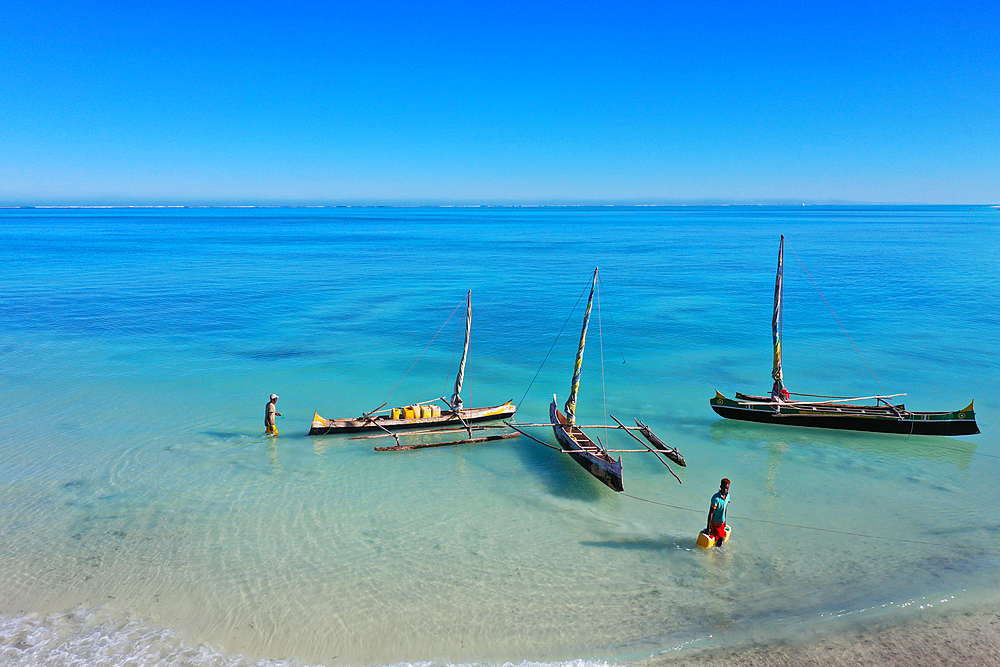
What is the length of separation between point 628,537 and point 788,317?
38.8 meters

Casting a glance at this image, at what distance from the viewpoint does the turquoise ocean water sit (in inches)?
519

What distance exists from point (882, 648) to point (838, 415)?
13816 millimetres

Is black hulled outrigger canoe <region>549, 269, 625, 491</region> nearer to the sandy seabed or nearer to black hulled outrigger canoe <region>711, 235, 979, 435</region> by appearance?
the sandy seabed

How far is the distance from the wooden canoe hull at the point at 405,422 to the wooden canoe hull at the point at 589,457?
282 centimetres

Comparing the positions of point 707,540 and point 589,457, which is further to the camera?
point 589,457

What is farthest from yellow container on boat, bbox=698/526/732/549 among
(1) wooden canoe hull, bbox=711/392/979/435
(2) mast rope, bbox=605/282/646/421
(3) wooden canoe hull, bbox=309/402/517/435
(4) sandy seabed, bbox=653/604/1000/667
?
(3) wooden canoe hull, bbox=309/402/517/435

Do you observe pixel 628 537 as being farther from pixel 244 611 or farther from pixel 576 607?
pixel 244 611

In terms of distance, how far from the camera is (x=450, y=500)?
19.2m

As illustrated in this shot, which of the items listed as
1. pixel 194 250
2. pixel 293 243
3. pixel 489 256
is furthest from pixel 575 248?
pixel 194 250

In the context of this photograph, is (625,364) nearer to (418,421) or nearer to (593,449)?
(593,449)

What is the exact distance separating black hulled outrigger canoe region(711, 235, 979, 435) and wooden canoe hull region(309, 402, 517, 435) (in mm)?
9901

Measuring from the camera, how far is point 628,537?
16.7 m

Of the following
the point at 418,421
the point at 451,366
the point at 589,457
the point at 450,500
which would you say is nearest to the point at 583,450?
the point at 589,457

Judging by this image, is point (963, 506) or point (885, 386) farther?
point (885, 386)
